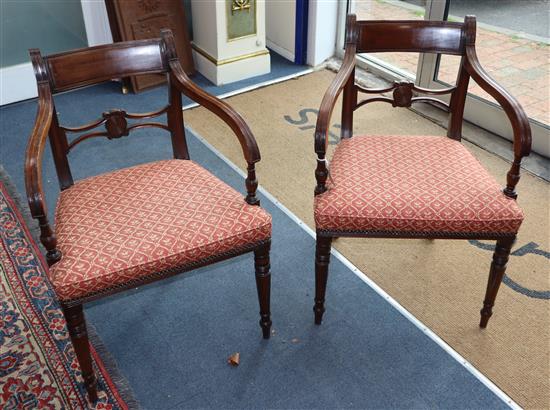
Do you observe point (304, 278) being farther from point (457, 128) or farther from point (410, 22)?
point (410, 22)

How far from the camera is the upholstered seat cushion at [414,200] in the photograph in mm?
1584

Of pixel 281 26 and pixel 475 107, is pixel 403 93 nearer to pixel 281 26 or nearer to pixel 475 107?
pixel 475 107

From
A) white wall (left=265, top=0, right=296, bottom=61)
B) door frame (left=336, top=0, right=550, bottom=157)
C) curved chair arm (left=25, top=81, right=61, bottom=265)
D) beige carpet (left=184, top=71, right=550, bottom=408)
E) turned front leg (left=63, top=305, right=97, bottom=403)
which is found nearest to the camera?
curved chair arm (left=25, top=81, right=61, bottom=265)

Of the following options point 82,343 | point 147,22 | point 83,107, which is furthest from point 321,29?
point 82,343

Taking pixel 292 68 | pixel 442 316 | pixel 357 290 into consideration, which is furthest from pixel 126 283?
pixel 292 68

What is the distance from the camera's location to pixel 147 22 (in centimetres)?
321

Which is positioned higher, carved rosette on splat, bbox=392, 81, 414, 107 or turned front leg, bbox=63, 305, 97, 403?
carved rosette on splat, bbox=392, 81, 414, 107

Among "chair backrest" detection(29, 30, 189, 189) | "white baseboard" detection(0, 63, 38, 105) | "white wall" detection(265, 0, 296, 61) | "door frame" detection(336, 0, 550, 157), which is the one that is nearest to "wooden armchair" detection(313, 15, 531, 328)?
"chair backrest" detection(29, 30, 189, 189)

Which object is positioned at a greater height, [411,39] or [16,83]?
[411,39]

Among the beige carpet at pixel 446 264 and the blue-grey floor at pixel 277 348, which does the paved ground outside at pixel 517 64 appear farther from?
the blue-grey floor at pixel 277 348

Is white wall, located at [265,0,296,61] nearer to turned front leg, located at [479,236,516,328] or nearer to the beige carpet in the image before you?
the beige carpet

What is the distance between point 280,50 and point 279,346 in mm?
2432

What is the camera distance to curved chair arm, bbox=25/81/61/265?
1.31m

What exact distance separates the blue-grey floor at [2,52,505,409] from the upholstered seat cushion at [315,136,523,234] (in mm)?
411
